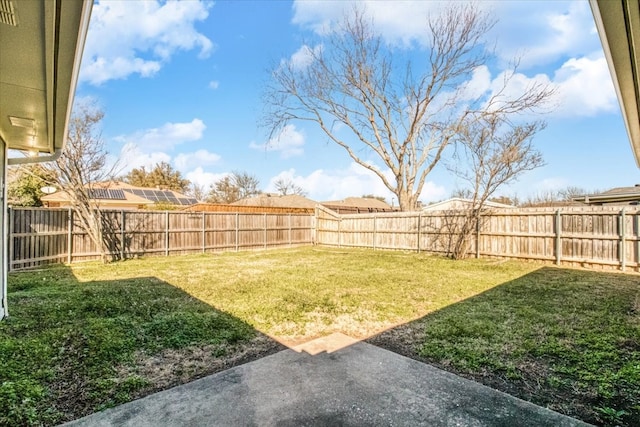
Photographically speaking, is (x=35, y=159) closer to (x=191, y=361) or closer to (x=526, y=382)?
(x=191, y=361)

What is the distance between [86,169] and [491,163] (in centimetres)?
1210

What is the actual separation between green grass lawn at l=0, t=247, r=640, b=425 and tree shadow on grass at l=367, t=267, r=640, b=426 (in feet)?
0.05

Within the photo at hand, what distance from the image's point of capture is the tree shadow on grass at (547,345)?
92.5 inches

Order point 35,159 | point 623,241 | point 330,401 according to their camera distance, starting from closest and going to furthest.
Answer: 1. point 330,401
2. point 35,159
3. point 623,241

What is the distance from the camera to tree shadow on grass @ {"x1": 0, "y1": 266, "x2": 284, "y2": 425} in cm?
229

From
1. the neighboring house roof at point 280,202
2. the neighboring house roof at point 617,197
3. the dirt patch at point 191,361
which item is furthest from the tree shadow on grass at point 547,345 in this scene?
the neighboring house roof at point 280,202

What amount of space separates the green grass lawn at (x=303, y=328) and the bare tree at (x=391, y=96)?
993 centimetres

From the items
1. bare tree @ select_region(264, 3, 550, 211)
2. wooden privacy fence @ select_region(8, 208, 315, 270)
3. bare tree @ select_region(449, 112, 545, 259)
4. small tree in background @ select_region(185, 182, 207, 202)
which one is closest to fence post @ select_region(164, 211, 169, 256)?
wooden privacy fence @ select_region(8, 208, 315, 270)

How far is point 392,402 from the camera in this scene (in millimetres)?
2223

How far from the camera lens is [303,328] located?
12.8 feet

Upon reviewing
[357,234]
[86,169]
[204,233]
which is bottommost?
[357,234]

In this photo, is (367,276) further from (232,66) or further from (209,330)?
(232,66)

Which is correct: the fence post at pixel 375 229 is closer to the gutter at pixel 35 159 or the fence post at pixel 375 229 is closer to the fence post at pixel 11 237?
the gutter at pixel 35 159

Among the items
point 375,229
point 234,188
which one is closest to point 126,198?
point 234,188
